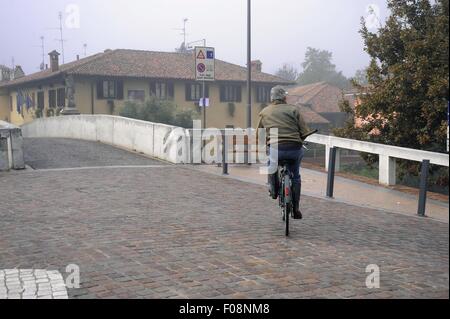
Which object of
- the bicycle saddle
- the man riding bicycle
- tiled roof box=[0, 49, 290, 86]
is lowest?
the bicycle saddle

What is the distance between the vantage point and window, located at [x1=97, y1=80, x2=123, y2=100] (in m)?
40.5

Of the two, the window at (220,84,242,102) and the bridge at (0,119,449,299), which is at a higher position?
the window at (220,84,242,102)

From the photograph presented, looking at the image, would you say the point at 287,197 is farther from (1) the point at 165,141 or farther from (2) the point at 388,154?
(1) the point at 165,141

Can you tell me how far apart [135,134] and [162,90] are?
87.5 ft

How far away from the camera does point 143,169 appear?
12.8 meters

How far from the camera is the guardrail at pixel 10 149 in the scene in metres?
12.1

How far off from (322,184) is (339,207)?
2.56 m

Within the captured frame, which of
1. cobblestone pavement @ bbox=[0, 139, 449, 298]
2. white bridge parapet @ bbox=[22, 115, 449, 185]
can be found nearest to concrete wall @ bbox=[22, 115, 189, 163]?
white bridge parapet @ bbox=[22, 115, 449, 185]

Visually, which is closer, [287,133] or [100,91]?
[287,133]

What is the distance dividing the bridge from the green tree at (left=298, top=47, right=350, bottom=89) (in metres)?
104

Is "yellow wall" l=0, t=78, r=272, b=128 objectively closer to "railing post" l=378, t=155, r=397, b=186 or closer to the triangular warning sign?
the triangular warning sign

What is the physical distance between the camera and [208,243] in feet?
19.6

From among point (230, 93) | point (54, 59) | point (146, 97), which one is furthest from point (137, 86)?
point (54, 59)
